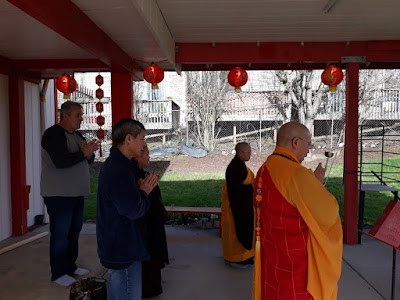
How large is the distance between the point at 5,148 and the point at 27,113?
786mm

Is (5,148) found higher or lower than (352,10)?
lower

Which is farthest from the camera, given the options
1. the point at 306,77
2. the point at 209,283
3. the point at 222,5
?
the point at 306,77

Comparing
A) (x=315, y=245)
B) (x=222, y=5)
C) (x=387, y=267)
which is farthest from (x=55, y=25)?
(x=387, y=267)

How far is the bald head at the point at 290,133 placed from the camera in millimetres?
2646

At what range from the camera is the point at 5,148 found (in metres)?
6.10

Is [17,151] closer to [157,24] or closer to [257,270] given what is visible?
[157,24]

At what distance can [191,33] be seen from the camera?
5.12m

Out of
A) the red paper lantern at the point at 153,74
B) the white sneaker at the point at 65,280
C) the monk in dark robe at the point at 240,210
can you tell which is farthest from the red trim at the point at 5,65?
the monk in dark robe at the point at 240,210

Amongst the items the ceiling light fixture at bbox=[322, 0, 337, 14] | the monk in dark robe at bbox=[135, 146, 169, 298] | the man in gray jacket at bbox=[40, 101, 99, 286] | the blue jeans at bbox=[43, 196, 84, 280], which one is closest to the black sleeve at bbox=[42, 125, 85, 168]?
the man in gray jacket at bbox=[40, 101, 99, 286]

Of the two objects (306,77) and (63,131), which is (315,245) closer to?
(63,131)

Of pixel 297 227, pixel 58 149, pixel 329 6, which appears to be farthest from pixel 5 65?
pixel 297 227

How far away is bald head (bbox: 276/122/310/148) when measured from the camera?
2.65 metres

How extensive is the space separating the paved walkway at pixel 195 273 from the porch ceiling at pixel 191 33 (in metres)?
2.46

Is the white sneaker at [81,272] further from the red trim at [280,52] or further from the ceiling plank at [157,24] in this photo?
the red trim at [280,52]
